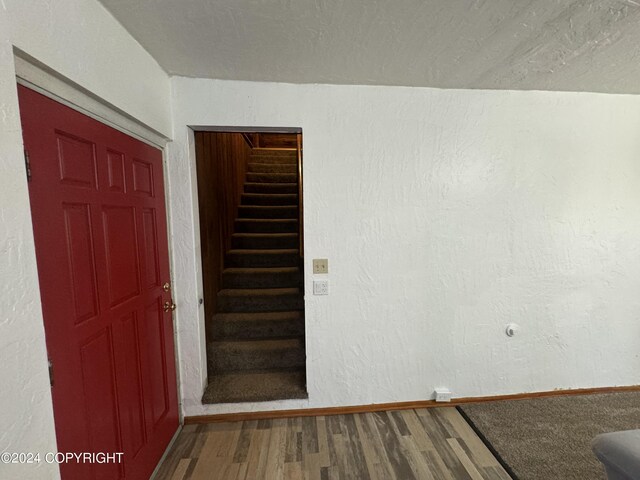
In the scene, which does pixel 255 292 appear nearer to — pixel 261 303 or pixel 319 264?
pixel 261 303

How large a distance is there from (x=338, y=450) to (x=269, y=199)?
2.91 meters

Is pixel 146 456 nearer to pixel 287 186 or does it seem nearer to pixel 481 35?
pixel 481 35

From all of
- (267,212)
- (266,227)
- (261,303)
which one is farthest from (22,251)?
(267,212)

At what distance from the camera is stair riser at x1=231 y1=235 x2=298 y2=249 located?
10.1ft

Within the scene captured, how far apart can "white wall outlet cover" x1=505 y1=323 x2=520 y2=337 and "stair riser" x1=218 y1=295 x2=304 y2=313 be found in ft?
5.58

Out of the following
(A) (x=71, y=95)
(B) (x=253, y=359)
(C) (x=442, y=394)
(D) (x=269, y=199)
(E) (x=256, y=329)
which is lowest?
(C) (x=442, y=394)

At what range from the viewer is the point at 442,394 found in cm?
189

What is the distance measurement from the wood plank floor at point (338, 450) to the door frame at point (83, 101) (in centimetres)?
24

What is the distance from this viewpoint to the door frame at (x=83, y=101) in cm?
75

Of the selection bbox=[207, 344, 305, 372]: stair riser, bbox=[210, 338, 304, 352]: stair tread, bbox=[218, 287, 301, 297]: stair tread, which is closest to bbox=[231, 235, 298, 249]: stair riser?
bbox=[218, 287, 301, 297]: stair tread

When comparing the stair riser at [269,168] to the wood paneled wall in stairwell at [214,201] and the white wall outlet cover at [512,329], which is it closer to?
the wood paneled wall in stairwell at [214,201]

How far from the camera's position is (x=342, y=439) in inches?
64.7

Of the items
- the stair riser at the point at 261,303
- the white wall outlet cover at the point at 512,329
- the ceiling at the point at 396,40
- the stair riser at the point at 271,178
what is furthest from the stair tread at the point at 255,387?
the stair riser at the point at 271,178

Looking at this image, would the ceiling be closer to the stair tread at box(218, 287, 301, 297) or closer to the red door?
the red door
